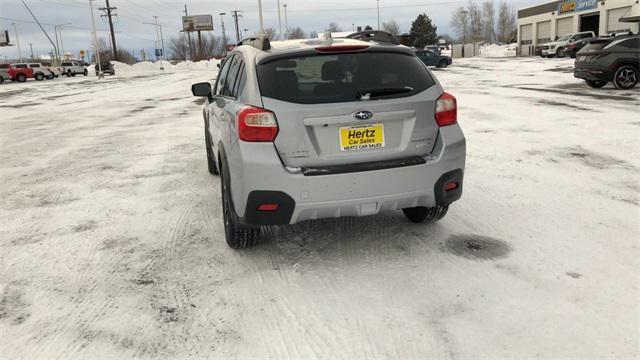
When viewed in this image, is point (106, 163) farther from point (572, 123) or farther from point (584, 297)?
point (572, 123)

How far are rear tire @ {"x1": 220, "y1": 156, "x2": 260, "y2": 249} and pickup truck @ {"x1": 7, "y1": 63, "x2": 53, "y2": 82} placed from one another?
49397 millimetres

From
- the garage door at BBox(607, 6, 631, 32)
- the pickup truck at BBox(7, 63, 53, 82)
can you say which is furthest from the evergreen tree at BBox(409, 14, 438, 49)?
the pickup truck at BBox(7, 63, 53, 82)

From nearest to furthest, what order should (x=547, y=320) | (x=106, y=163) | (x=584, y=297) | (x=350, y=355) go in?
(x=350, y=355) → (x=547, y=320) → (x=584, y=297) → (x=106, y=163)

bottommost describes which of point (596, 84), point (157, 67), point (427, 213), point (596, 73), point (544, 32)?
point (427, 213)

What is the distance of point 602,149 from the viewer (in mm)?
Result: 7418

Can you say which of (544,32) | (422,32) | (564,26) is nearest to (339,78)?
(564,26)

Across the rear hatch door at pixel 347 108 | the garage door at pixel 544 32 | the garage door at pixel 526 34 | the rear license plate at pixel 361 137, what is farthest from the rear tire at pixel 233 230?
the garage door at pixel 526 34

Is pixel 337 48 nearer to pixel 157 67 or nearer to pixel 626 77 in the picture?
pixel 626 77

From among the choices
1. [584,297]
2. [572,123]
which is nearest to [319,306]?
[584,297]

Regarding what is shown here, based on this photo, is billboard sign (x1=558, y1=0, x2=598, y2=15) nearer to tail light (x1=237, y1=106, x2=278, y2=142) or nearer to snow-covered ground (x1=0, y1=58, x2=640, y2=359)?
snow-covered ground (x1=0, y1=58, x2=640, y2=359)

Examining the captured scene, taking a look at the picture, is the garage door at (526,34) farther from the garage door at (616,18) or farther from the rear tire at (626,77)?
the rear tire at (626,77)

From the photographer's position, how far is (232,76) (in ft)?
15.6

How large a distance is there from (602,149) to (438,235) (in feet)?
14.2

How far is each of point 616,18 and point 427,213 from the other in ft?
156
